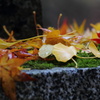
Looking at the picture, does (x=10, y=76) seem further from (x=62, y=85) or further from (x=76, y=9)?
(x=76, y=9)

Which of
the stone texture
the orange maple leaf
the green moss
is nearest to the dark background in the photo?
the stone texture

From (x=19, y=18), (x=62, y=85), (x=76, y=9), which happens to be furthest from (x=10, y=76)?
(x=76, y=9)

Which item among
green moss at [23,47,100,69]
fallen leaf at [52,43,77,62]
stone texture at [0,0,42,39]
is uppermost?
stone texture at [0,0,42,39]

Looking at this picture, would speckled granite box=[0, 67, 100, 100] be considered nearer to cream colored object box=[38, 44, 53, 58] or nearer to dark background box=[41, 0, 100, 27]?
cream colored object box=[38, 44, 53, 58]

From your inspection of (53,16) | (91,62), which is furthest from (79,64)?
(53,16)

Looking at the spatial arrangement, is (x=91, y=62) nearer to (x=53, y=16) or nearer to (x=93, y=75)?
(x=93, y=75)

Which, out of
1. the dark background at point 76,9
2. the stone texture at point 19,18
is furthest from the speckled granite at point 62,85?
the dark background at point 76,9

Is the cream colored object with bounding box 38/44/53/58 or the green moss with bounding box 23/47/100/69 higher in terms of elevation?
the cream colored object with bounding box 38/44/53/58
